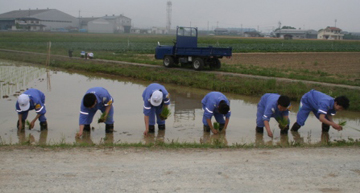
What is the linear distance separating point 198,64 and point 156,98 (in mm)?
12415

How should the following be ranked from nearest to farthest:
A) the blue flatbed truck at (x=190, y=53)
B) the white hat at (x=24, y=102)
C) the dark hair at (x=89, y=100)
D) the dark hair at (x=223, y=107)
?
the dark hair at (x=89, y=100)
the dark hair at (x=223, y=107)
the white hat at (x=24, y=102)
the blue flatbed truck at (x=190, y=53)

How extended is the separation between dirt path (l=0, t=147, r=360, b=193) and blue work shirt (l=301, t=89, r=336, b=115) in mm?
1188

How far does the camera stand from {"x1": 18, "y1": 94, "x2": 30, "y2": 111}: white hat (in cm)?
792

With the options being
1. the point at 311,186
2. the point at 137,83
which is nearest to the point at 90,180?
the point at 311,186

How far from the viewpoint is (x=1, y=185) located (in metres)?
4.88

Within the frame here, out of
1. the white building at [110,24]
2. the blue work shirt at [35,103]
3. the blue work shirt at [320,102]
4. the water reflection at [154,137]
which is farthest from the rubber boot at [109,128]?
the white building at [110,24]

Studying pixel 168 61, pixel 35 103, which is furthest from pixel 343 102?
pixel 168 61

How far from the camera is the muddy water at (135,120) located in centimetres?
815

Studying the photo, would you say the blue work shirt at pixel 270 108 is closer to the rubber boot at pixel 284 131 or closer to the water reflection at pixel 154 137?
the rubber boot at pixel 284 131

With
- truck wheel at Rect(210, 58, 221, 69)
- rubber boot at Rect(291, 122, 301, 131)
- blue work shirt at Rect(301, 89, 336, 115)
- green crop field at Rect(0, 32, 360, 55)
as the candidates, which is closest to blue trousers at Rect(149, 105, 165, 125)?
rubber boot at Rect(291, 122, 301, 131)

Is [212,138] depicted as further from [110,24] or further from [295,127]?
[110,24]

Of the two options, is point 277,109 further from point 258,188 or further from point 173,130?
point 258,188

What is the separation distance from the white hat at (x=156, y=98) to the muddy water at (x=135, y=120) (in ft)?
2.38

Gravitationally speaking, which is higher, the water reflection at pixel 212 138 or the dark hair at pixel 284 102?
the dark hair at pixel 284 102
